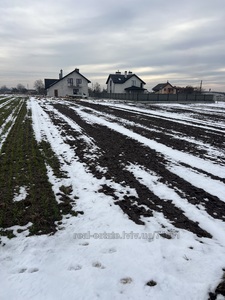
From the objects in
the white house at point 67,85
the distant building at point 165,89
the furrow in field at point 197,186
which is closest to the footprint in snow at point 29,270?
the furrow in field at point 197,186

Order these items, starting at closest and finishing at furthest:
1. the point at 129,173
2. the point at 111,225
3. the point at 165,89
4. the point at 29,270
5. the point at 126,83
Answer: the point at 29,270, the point at 111,225, the point at 129,173, the point at 126,83, the point at 165,89

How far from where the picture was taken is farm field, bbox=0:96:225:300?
2926 millimetres

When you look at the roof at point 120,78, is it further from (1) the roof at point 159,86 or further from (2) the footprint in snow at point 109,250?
(2) the footprint in snow at point 109,250

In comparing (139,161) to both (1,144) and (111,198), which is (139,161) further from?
(1,144)

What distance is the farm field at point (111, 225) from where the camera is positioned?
293 centimetres

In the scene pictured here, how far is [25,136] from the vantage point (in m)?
10.6

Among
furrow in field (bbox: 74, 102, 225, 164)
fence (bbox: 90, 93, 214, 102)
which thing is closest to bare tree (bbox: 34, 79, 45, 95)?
fence (bbox: 90, 93, 214, 102)

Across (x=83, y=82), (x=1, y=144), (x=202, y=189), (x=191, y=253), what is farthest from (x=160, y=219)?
(x=83, y=82)

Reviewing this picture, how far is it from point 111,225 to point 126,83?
66690 mm

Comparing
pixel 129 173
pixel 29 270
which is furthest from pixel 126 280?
pixel 129 173

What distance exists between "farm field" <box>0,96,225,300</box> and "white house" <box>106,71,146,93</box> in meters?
60.4

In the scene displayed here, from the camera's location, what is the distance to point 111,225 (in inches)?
164

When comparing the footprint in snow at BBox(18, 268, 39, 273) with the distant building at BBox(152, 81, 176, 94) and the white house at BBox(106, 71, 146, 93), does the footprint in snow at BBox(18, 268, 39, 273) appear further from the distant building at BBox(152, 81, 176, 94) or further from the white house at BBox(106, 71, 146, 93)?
the distant building at BBox(152, 81, 176, 94)

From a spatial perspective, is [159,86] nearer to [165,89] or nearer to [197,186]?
[165,89]
